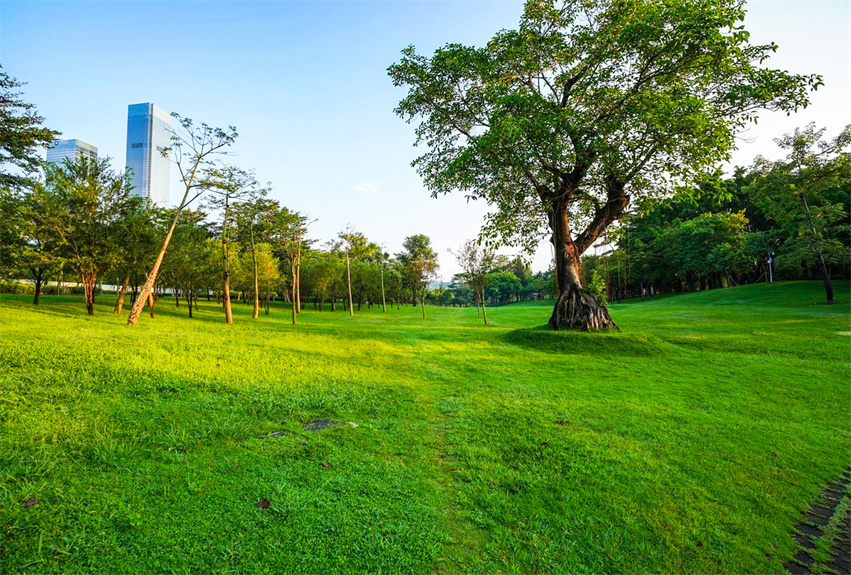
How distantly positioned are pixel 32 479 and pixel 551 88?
17.6 metres

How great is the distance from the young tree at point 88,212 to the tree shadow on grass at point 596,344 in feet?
73.7

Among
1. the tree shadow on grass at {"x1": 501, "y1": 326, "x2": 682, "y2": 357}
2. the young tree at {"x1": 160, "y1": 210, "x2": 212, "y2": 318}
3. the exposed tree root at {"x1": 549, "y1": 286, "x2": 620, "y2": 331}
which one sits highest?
the young tree at {"x1": 160, "y1": 210, "x2": 212, "y2": 318}

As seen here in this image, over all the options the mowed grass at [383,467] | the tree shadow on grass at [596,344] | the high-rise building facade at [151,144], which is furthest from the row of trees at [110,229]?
the tree shadow on grass at [596,344]

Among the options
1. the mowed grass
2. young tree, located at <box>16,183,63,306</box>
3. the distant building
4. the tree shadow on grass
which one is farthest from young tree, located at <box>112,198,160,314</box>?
the tree shadow on grass

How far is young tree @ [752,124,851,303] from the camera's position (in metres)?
23.6

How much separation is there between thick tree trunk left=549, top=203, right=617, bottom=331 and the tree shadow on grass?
1257 mm

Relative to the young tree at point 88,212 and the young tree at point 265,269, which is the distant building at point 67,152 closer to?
the young tree at point 88,212

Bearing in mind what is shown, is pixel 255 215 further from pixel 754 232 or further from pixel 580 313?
pixel 754 232

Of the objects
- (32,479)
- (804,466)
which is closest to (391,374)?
(32,479)

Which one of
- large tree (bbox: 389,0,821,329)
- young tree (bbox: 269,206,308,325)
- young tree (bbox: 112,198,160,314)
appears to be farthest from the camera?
young tree (bbox: 269,206,308,325)

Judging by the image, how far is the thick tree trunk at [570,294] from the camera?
15188 mm

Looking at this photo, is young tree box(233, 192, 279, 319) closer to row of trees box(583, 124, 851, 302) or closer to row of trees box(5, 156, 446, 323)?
row of trees box(5, 156, 446, 323)

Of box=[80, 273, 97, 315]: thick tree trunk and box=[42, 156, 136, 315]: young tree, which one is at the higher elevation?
box=[42, 156, 136, 315]: young tree

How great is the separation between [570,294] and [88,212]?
25.4m
